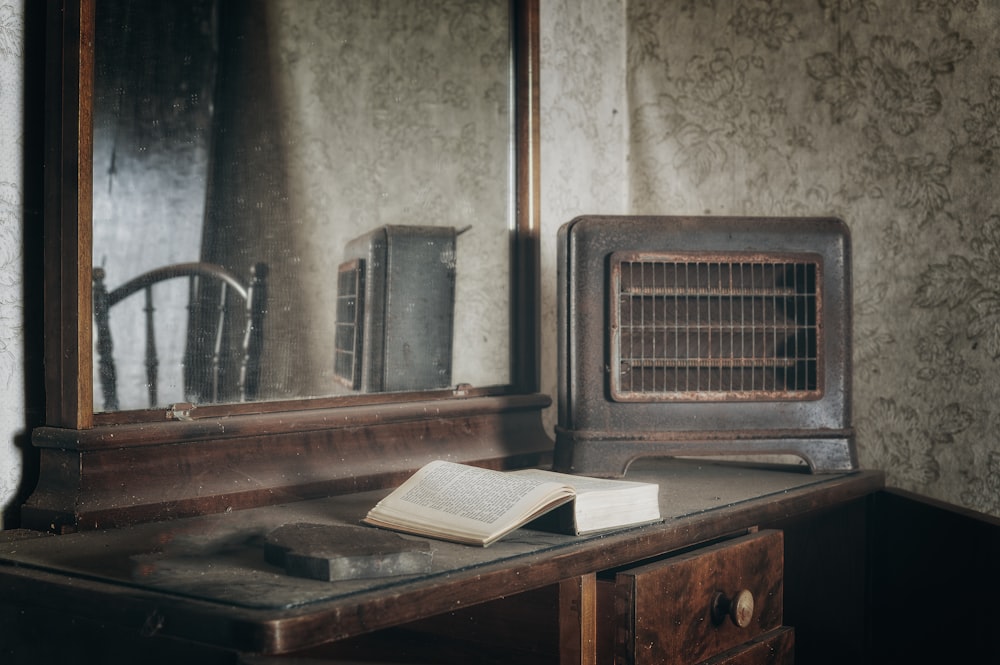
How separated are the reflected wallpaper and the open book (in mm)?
726

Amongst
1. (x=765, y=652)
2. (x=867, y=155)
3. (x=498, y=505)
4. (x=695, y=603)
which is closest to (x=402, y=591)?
(x=498, y=505)

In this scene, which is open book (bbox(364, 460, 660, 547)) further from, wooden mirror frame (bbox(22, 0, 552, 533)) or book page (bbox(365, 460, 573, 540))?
wooden mirror frame (bbox(22, 0, 552, 533))

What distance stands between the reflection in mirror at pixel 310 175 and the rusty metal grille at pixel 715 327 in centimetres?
31

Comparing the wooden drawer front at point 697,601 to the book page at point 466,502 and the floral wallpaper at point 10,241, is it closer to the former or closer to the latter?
the book page at point 466,502

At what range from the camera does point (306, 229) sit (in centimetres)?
148

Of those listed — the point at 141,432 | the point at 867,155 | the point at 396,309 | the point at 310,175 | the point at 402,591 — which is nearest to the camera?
the point at 402,591

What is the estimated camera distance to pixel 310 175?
1481 mm

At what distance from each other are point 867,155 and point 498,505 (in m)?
1.07

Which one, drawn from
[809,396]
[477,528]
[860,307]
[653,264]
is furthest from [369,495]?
[860,307]

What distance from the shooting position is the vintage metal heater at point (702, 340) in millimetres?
1544

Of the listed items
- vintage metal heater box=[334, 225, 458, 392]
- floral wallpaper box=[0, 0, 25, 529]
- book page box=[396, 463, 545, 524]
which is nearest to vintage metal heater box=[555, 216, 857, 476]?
vintage metal heater box=[334, 225, 458, 392]

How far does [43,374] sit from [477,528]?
1.91ft

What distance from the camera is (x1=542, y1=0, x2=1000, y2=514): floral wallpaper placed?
1.68m

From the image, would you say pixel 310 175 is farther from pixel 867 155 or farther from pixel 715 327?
pixel 867 155
